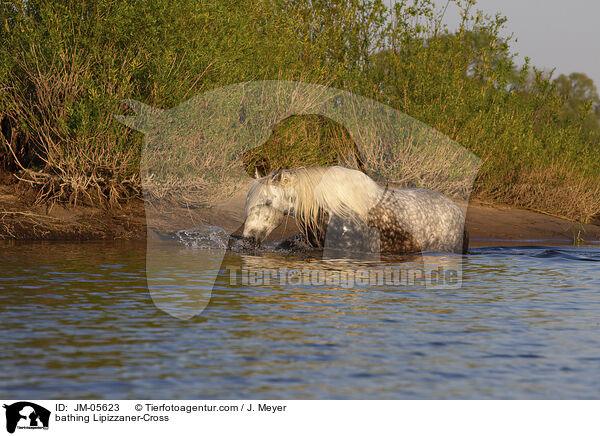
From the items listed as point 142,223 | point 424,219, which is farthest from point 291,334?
point 142,223

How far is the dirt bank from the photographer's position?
17234mm

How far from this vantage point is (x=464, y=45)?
2648 cm

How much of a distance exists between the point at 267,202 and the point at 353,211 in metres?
1.69

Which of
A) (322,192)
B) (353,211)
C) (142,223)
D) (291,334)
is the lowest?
(291,334)

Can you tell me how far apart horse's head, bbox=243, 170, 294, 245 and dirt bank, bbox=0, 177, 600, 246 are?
13.0 feet

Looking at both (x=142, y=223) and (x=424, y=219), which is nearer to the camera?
(x=424, y=219)

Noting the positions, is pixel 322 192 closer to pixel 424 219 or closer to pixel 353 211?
pixel 353 211

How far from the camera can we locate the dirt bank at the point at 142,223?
1723 cm

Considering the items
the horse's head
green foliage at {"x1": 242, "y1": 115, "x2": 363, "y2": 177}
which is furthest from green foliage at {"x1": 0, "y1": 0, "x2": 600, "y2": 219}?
the horse's head

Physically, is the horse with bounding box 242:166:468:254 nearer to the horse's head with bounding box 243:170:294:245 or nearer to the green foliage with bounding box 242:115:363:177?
the horse's head with bounding box 243:170:294:245

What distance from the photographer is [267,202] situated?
14.0 metres

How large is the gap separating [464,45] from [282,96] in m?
9.01
